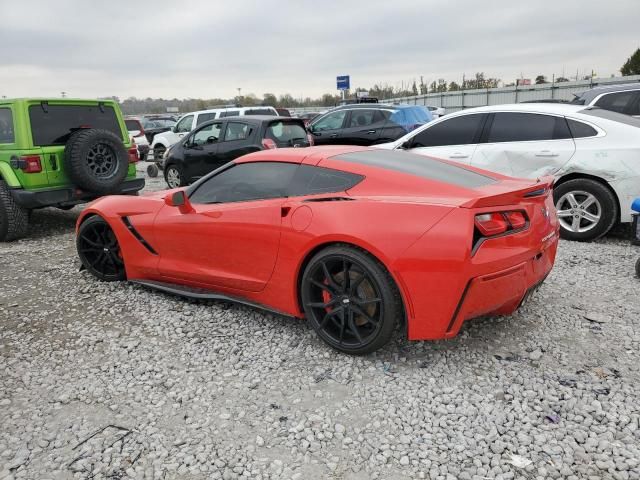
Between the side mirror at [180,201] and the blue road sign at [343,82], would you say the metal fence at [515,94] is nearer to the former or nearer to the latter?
the blue road sign at [343,82]

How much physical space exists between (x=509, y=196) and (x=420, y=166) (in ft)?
2.39

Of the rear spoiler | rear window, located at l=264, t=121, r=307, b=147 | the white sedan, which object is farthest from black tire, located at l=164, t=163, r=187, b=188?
the rear spoiler

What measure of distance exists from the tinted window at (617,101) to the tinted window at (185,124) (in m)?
11.4

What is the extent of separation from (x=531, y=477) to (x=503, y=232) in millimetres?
1311

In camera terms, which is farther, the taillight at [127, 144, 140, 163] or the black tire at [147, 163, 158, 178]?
the black tire at [147, 163, 158, 178]

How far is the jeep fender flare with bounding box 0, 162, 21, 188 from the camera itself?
21.2 feet

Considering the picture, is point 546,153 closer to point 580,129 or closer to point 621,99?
point 580,129

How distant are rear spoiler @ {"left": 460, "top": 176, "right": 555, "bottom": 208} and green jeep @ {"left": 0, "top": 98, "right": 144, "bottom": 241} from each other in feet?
18.1

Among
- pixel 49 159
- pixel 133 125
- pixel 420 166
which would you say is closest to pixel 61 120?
pixel 49 159

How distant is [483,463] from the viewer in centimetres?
228

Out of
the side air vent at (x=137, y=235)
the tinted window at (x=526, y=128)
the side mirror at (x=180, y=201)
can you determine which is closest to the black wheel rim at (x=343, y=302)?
the side mirror at (x=180, y=201)

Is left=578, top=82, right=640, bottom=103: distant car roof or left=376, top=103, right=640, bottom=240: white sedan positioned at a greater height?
left=578, top=82, right=640, bottom=103: distant car roof

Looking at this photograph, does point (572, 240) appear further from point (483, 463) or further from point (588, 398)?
point (483, 463)

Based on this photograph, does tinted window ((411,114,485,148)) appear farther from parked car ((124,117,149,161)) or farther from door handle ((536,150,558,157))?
parked car ((124,117,149,161))
